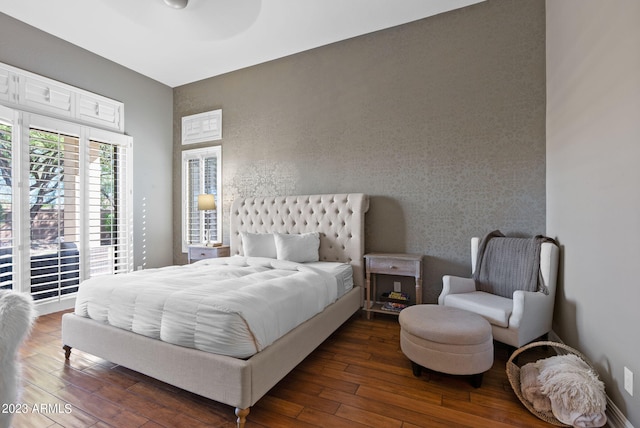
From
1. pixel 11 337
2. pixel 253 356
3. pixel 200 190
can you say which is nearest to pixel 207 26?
pixel 11 337

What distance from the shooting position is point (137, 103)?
427cm

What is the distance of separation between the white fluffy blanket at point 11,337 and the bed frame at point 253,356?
808 mm

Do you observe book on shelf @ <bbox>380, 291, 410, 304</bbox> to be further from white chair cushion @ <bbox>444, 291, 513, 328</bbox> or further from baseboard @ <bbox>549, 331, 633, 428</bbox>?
baseboard @ <bbox>549, 331, 633, 428</bbox>

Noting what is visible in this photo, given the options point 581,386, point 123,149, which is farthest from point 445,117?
point 123,149

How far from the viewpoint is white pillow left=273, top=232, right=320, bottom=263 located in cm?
321

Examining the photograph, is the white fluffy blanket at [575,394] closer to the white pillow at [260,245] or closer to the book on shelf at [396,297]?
the book on shelf at [396,297]

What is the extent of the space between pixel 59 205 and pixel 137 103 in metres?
1.81

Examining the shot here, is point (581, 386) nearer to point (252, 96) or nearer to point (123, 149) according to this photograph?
point (252, 96)

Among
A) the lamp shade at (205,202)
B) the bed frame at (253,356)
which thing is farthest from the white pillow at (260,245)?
the lamp shade at (205,202)

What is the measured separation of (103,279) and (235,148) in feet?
8.47

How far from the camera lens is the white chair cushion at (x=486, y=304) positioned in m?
2.14

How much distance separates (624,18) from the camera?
1.50 metres

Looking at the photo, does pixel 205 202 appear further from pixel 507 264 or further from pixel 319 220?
pixel 507 264

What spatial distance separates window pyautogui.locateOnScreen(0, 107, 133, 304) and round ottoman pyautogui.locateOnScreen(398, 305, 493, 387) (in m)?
3.88
